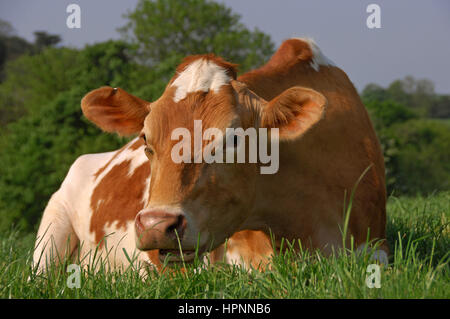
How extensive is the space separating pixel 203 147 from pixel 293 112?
2.54 ft

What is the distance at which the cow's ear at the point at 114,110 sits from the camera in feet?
13.1

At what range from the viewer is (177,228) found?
2.96 m

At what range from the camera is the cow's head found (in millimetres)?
2992

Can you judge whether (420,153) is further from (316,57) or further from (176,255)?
(176,255)

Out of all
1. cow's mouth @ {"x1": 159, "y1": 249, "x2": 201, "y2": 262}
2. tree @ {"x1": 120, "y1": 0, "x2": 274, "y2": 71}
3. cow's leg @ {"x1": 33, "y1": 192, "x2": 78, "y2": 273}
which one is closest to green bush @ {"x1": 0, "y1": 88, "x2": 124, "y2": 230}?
tree @ {"x1": 120, "y1": 0, "x2": 274, "y2": 71}

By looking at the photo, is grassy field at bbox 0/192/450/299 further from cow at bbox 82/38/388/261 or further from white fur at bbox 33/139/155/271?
white fur at bbox 33/139/155/271

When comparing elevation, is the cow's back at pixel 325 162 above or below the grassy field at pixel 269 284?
above

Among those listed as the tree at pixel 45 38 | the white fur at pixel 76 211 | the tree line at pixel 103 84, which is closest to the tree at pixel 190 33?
the tree line at pixel 103 84

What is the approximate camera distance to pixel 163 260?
310 centimetres

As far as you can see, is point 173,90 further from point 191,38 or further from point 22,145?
point 191,38

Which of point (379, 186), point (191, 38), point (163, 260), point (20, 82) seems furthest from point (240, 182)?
point (20, 82)

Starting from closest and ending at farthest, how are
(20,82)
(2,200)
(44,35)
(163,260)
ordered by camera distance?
(163,260)
(2,200)
(20,82)
(44,35)

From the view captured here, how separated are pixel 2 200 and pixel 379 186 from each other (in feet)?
71.9

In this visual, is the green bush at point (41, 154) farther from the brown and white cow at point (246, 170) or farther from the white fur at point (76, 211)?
the brown and white cow at point (246, 170)
